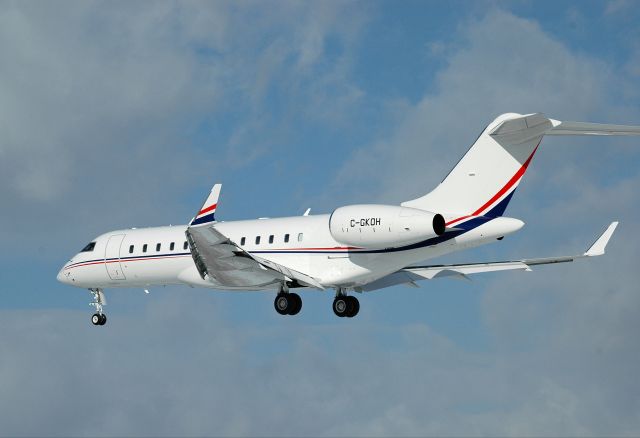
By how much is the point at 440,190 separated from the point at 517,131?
257 cm

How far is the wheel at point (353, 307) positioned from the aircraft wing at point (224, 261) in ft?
4.04

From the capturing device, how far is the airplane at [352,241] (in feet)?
85.1

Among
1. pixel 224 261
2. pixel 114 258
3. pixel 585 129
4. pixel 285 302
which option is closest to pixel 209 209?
pixel 224 261

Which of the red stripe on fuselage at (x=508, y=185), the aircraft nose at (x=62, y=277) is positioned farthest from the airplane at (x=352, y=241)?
the aircraft nose at (x=62, y=277)

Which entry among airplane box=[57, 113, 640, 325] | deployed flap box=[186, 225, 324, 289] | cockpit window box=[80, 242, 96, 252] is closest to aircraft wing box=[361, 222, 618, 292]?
airplane box=[57, 113, 640, 325]

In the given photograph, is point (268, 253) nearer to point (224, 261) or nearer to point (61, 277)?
point (224, 261)

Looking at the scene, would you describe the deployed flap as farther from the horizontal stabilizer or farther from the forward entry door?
the horizontal stabilizer

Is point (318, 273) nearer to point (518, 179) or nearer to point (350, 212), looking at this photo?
point (350, 212)

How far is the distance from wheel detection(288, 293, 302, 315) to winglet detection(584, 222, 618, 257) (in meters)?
8.07

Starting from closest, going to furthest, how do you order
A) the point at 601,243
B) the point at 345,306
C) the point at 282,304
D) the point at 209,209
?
1. the point at 209,209
2. the point at 601,243
3. the point at 345,306
4. the point at 282,304

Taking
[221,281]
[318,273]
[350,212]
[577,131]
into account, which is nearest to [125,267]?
[221,281]

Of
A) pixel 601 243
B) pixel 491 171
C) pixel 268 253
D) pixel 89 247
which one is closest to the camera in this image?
pixel 491 171

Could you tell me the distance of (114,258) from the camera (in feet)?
110

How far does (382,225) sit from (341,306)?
165 inches
